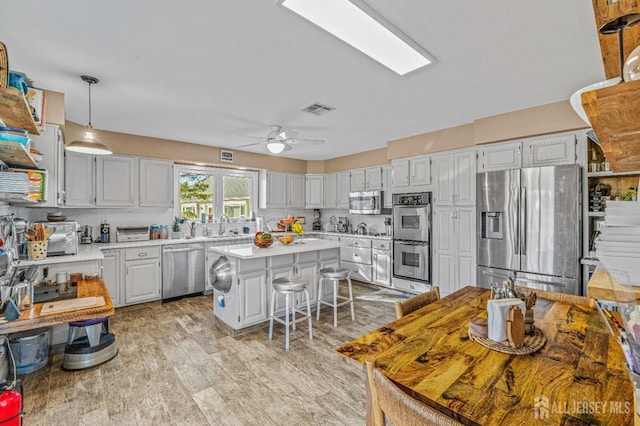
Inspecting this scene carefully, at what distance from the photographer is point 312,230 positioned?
23.3ft

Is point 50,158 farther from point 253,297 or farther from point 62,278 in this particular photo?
point 253,297

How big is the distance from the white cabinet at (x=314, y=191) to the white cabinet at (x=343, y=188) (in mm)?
470

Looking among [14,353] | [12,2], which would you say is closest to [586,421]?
[12,2]

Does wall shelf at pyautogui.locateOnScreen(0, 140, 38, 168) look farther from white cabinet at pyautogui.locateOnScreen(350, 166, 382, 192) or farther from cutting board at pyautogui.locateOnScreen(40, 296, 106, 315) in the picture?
white cabinet at pyautogui.locateOnScreen(350, 166, 382, 192)

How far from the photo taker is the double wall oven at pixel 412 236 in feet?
15.0

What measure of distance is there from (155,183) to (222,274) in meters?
2.35

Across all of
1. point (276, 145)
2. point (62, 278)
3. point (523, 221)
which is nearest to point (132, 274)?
point (62, 278)

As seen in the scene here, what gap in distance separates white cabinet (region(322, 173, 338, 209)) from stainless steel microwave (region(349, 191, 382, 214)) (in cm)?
60

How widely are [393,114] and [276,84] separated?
→ 1612 millimetres

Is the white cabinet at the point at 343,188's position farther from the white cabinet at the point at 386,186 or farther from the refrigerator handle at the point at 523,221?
the refrigerator handle at the point at 523,221

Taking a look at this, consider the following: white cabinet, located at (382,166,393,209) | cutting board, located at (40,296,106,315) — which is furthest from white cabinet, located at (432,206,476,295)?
cutting board, located at (40,296,106,315)

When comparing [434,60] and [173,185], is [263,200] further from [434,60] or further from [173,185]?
[434,60]

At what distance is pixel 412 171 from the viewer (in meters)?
4.82

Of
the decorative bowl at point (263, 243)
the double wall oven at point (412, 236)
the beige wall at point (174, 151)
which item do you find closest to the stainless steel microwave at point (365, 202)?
the double wall oven at point (412, 236)
